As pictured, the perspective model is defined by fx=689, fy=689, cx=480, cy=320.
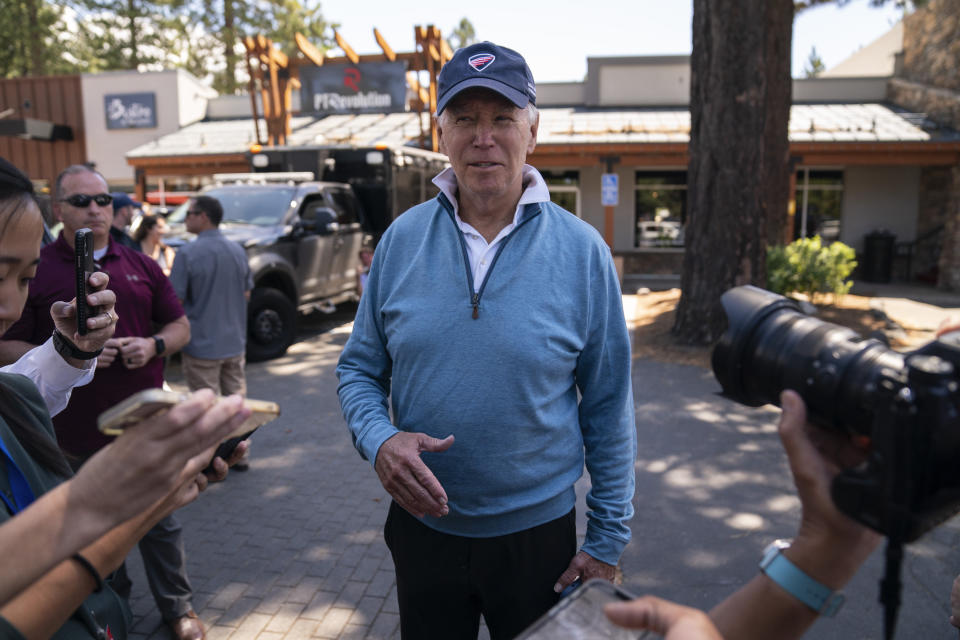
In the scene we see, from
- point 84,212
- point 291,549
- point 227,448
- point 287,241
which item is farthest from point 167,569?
point 287,241

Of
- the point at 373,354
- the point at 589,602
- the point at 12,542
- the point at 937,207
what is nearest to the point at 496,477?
the point at 373,354

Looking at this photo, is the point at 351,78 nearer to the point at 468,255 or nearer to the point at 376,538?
the point at 376,538

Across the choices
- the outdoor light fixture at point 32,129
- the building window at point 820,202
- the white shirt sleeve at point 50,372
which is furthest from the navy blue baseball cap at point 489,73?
the outdoor light fixture at point 32,129

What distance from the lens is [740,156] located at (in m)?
8.35

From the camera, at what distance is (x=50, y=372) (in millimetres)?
2074

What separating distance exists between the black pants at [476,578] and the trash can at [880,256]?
681 inches

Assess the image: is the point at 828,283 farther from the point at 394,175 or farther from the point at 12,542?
the point at 12,542

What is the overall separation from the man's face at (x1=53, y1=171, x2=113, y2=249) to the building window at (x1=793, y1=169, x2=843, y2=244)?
701 inches

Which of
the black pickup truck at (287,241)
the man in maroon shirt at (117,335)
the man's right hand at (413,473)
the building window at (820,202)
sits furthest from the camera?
the building window at (820,202)

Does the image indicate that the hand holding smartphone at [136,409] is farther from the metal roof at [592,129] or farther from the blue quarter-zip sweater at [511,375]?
the metal roof at [592,129]

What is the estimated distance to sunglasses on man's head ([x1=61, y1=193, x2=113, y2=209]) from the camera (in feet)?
11.6

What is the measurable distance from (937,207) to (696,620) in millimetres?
19430

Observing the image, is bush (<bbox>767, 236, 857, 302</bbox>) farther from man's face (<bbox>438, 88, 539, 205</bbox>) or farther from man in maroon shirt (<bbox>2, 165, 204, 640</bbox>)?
man's face (<bbox>438, 88, 539, 205</bbox>)

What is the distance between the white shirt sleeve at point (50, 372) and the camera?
2.06 meters
